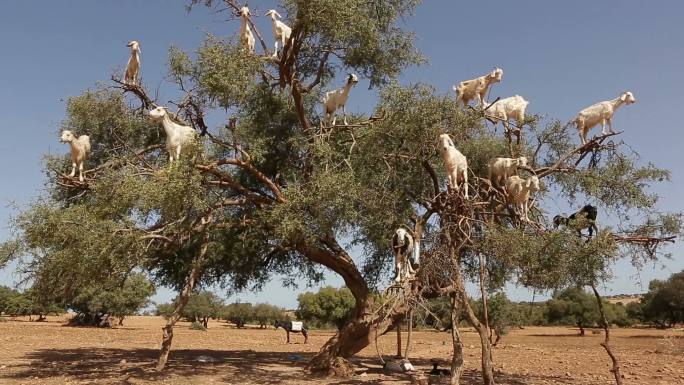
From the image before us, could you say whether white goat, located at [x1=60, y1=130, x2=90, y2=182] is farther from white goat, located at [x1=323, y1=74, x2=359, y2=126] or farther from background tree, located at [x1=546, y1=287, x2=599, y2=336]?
background tree, located at [x1=546, y1=287, x2=599, y2=336]

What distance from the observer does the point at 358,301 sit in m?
15.5

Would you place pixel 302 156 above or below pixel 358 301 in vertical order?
above

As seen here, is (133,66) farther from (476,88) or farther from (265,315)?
(265,315)

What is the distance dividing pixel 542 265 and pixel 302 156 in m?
7.92

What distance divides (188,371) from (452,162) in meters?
9.67

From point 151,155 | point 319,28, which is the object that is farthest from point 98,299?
point 319,28

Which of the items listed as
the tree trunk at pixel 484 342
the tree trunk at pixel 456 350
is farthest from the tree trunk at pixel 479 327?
the tree trunk at pixel 456 350

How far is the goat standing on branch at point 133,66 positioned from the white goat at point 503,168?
887cm

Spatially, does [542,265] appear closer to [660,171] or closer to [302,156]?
[660,171]

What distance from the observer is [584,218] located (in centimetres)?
1141

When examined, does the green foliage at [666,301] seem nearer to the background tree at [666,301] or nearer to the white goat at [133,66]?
the background tree at [666,301]

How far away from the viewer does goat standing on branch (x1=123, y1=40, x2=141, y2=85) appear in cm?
1363

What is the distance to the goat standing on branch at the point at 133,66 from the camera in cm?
1363

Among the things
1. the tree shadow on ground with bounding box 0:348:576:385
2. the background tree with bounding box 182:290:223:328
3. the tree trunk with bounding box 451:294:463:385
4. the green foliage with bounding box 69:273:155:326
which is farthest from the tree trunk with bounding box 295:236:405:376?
the background tree with bounding box 182:290:223:328
